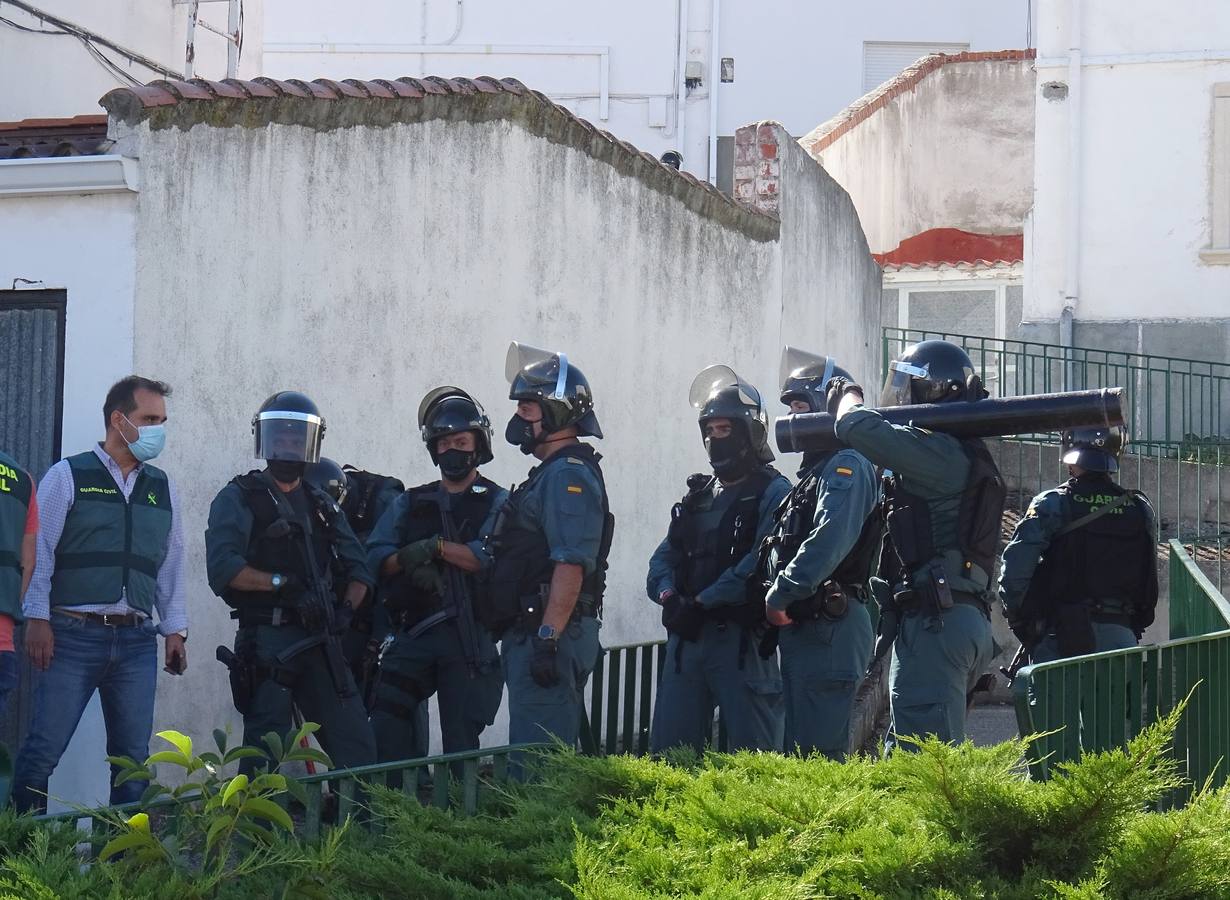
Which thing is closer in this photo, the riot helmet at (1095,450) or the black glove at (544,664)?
the black glove at (544,664)

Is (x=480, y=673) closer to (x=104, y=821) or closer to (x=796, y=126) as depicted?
(x=104, y=821)

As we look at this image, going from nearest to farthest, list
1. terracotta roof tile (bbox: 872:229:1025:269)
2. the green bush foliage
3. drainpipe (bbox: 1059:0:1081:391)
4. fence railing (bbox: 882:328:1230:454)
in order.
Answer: the green bush foliage, fence railing (bbox: 882:328:1230:454), drainpipe (bbox: 1059:0:1081:391), terracotta roof tile (bbox: 872:229:1025:269)

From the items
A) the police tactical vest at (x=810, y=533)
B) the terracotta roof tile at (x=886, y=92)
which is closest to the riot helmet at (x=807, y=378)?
the police tactical vest at (x=810, y=533)

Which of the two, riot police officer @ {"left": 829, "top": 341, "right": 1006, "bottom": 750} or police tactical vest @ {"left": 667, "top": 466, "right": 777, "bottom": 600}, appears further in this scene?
police tactical vest @ {"left": 667, "top": 466, "right": 777, "bottom": 600}

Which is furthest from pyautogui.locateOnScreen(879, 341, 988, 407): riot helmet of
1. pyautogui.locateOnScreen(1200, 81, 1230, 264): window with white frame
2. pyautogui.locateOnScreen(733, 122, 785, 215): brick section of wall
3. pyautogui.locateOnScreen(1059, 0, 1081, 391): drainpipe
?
pyautogui.locateOnScreen(1200, 81, 1230, 264): window with white frame

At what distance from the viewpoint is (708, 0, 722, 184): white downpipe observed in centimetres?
2262

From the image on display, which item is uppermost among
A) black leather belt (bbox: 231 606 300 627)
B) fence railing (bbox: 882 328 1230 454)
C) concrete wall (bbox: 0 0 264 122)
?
concrete wall (bbox: 0 0 264 122)

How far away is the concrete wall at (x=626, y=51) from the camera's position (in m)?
23.0

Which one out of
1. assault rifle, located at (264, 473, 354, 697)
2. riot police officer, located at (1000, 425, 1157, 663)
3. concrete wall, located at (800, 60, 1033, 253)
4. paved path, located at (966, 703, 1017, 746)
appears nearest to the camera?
assault rifle, located at (264, 473, 354, 697)

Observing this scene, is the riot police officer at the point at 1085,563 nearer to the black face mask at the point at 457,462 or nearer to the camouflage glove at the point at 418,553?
the black face mask at the point at 457,462

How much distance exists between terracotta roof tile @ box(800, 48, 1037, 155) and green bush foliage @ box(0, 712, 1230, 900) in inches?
606

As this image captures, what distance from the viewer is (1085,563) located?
7.68 metres

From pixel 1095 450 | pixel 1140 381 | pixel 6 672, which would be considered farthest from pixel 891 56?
pixel 6 672

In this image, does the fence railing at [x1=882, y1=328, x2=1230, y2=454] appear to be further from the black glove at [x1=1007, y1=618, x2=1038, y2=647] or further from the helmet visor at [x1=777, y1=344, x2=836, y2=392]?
the helmet visor at [x1=777, y1=344, x2=836, y2=392]
